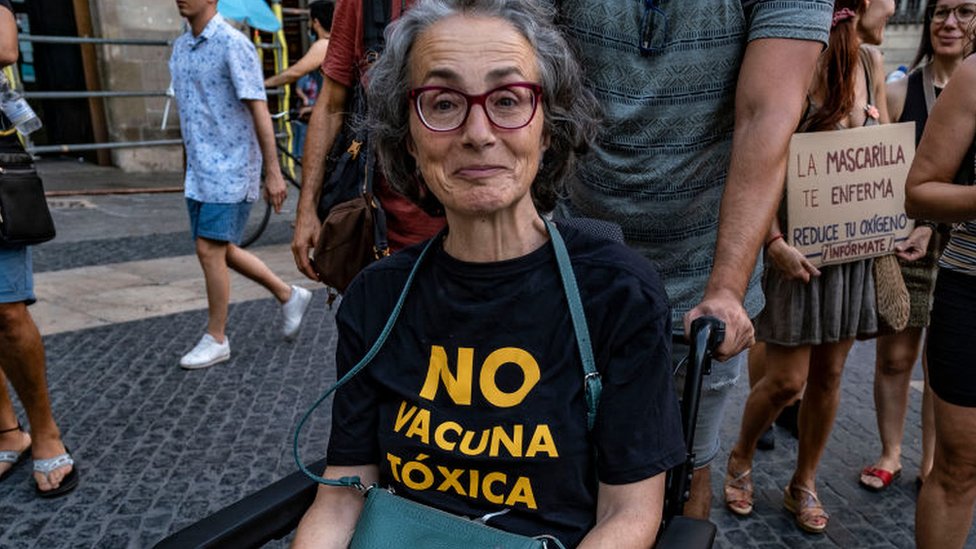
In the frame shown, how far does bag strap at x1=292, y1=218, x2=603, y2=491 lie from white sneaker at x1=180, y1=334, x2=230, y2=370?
300 centimetres

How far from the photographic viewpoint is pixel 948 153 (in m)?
2.04

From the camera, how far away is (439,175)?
148 cm

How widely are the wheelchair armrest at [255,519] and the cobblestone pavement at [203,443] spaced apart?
150 cm

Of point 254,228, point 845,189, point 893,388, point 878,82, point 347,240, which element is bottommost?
point 254,228

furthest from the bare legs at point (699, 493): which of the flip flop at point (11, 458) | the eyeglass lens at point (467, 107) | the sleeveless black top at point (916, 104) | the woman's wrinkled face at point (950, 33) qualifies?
the flip flop at point (11, 458)

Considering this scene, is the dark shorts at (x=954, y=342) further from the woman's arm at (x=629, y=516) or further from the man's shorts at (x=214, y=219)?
the man's shorts at (x=214, y=219)

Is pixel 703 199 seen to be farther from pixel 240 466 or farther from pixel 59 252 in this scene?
pixel 59 252

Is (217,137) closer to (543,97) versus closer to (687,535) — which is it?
(543,97)

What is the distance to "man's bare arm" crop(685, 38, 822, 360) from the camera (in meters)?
1.65

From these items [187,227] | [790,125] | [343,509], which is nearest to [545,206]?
[790,125]

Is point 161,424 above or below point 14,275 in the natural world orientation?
below

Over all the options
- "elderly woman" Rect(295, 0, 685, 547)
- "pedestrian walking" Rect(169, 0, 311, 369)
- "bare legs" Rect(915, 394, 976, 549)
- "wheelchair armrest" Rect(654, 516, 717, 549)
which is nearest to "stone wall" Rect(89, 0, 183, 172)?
"pedestrian walking" Rect(169, 0, 311, 369)

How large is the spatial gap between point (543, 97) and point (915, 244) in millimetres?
2106

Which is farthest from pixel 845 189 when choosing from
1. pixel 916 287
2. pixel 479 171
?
pixel 479 171
